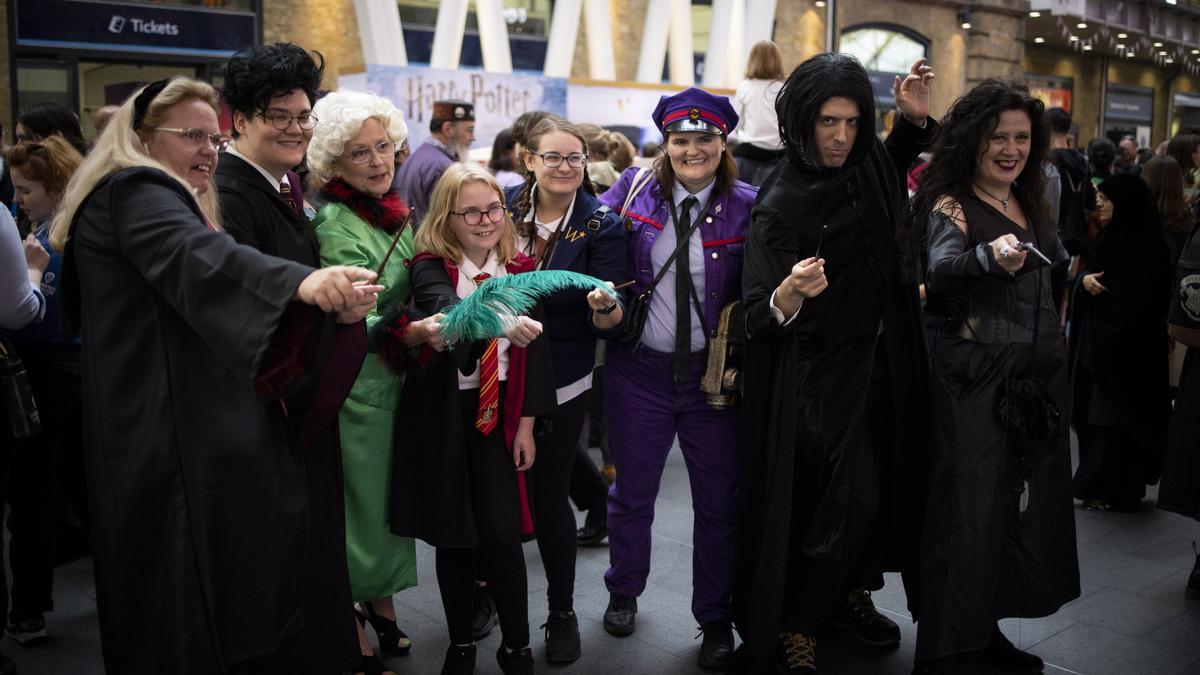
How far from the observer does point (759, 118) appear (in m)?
6.73

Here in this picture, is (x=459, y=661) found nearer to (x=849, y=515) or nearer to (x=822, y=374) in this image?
(x=849, y=515)

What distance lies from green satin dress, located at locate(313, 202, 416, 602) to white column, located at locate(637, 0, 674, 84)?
1372cm

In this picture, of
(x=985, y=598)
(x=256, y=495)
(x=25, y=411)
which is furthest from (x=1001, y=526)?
(x=25, y=411)

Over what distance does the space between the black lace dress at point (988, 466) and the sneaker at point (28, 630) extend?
133 inches

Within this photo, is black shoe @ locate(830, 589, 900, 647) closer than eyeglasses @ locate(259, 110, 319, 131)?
No

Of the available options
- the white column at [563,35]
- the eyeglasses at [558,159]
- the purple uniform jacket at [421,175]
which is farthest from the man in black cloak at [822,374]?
the white column at [563,35]

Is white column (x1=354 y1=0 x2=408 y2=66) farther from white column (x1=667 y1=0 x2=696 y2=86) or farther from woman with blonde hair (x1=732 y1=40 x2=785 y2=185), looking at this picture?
woman with blonde hair (x1=732 y1=40 x2=785 y2=185)

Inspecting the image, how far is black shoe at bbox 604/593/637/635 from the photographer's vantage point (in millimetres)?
4359

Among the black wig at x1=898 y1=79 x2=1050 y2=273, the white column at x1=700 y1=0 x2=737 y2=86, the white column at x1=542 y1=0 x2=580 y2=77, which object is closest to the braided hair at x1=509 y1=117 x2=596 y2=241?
the black wig at x1=898 y1=79 x2=1050 y2=273

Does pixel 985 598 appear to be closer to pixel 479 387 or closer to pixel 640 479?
pixel 640 479

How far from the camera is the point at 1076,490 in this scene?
623 cm

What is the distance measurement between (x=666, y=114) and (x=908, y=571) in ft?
6.35

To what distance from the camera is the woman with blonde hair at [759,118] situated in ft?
21.9

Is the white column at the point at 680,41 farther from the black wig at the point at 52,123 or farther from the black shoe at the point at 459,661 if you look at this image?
the black shoe at the point at 459,661
